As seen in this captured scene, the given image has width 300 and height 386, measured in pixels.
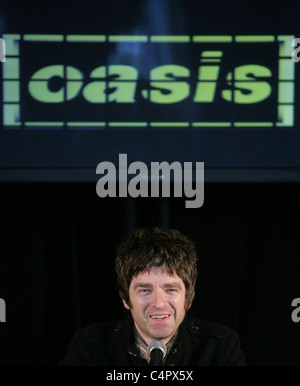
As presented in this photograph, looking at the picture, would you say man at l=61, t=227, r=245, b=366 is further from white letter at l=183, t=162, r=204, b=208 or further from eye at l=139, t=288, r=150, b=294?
white letter at l=183, t=162, r=204, b=208

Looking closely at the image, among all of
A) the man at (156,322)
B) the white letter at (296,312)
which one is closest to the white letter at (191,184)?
the man at (156,322)

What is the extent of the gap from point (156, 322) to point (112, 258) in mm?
369

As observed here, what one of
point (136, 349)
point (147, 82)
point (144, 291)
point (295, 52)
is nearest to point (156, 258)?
point (144, 291)

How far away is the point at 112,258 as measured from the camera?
149 cm

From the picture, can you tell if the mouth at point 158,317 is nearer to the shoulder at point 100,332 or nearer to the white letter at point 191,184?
the shoulder at point 100,332

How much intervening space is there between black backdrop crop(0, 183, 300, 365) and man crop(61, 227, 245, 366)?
0.17 metres

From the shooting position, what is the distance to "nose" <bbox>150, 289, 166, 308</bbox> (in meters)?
1.16

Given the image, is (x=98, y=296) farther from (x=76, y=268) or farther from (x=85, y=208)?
(x=85, y=208)

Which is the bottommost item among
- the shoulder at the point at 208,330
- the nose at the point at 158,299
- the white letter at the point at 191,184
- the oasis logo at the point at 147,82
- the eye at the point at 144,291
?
the shoulder at the point at 208,330

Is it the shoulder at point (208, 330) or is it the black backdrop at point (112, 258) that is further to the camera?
the black backdrop at point (112, 258)

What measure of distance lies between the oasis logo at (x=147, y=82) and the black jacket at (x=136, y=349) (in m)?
0.52

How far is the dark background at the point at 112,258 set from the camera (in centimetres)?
147
